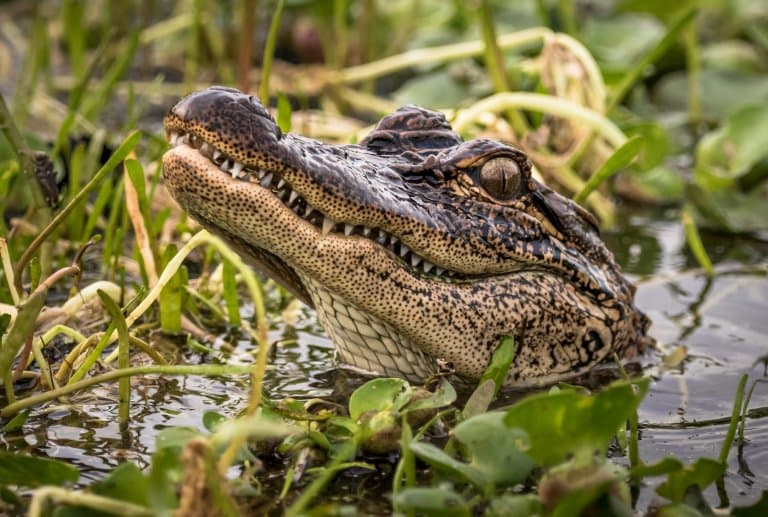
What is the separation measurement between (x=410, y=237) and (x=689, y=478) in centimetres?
102

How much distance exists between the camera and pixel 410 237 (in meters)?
3.14

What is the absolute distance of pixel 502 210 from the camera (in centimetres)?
343

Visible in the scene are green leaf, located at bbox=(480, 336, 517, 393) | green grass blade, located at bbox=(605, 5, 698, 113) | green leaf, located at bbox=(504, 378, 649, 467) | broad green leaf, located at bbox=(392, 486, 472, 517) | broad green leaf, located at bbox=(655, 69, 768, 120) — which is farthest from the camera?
broad green leaf, located at bbox=(655, 69, 768, 120)

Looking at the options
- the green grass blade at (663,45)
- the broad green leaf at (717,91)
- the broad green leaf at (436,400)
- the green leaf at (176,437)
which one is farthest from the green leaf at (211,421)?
the broad green leaf at (717,91)

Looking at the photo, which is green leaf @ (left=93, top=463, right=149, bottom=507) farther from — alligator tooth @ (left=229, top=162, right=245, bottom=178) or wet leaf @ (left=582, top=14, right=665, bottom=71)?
wet leaf @ (left=582, top=14, right=665, bottom=71)

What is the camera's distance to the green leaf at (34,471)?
7.98 feet

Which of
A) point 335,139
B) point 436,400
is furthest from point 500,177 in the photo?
point 335,139

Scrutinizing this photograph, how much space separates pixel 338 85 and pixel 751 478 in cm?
524

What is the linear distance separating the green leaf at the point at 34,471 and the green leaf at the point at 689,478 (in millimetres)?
1402

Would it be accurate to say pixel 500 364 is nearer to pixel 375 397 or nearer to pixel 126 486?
pixel 375 397

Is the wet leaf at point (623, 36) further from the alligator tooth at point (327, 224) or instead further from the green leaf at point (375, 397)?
the green leaf at point (375, 397)

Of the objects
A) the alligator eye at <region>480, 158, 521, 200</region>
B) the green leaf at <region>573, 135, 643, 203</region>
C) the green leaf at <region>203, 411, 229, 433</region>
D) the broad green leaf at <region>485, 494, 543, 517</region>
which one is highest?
the green leaf at <region>573, 135, 643, 203</region>

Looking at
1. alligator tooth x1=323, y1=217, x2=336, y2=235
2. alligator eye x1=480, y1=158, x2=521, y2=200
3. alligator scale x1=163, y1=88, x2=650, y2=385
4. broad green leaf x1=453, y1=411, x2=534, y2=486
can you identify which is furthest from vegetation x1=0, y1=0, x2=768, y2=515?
alligator eye x1=480, y1=158, x2=521, y2=200

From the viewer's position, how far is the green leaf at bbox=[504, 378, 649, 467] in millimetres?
2352
